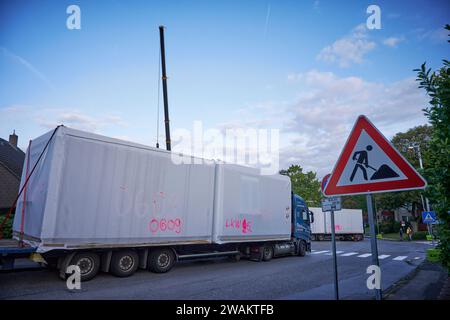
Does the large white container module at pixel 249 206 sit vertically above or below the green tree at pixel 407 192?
below

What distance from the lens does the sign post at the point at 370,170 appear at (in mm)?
3305

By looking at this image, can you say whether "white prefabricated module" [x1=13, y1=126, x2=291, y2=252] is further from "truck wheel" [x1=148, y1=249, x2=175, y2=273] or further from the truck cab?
the truck cab

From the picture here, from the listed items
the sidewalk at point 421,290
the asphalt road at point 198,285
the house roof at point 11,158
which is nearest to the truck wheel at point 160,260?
the asphalt road at point 198,285

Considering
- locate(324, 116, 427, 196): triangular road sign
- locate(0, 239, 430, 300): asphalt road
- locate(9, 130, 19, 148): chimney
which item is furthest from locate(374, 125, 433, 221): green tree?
locate(9, 130, 19, 148): chimney

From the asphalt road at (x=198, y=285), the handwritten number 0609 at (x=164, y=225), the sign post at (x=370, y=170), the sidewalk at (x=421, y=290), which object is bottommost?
the asphalt road at (x=198, y=285)

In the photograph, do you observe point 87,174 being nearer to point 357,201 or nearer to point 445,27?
point 445,27

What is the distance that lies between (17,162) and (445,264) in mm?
31691

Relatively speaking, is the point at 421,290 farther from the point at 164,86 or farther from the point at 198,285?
the point at 164,86

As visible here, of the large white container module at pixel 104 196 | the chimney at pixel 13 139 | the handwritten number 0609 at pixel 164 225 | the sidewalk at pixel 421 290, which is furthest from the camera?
the chimney at pixel 13 139

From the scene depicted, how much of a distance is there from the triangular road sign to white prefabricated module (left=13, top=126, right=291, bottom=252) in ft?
19.6

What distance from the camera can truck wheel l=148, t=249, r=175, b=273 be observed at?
9.13 meters

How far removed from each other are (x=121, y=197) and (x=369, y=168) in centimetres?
658

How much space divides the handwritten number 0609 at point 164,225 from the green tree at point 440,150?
6979 millimetres

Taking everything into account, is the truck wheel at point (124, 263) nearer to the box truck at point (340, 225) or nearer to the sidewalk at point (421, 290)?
the sidewalk at point (421, 290)
